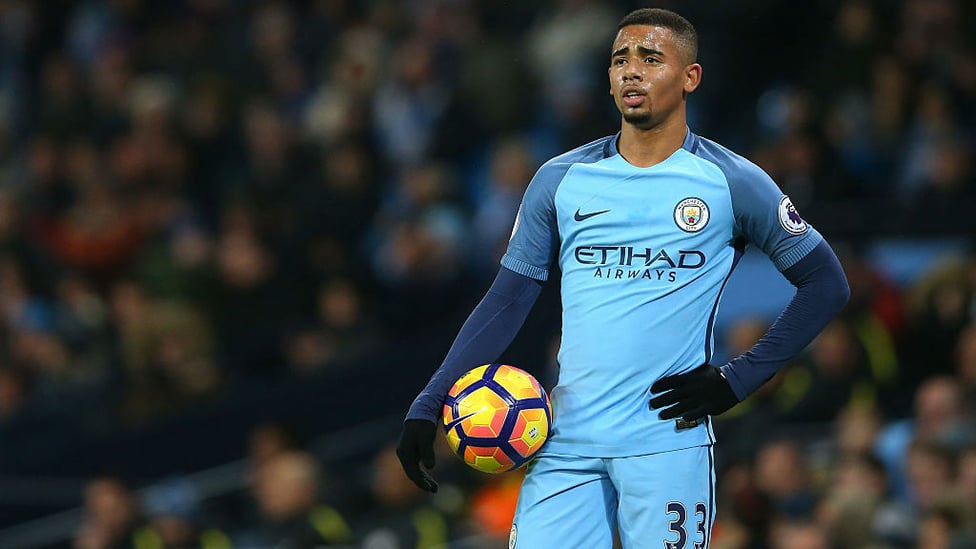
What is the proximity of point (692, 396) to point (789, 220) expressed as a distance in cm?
63

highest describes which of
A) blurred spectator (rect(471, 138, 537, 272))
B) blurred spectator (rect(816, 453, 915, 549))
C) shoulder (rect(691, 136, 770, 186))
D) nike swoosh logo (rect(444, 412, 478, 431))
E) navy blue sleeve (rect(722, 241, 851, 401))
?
blurred spectator (rect(471, 138, 537, 272))

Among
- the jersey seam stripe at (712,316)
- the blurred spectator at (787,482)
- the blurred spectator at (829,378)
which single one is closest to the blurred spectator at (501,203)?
the blurred spectator at (829,378)

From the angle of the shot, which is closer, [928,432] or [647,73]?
[647,73]

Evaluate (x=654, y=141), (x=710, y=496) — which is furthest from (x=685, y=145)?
(x=710, y=496)

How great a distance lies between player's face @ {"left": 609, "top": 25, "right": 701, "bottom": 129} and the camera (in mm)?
5008

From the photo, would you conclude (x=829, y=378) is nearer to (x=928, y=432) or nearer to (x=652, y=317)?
(x=928, y=432)

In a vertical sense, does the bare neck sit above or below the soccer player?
above

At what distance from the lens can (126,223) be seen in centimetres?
1372

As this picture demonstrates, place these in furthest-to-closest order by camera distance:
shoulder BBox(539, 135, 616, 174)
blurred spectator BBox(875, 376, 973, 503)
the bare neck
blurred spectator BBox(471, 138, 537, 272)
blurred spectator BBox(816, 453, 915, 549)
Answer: blurred spectator BBox(471, 138, 537, 272), blurred spectator BBox(875, 376, 973, 503), blurred spectator BBox(816, 453, 915, 549), shoulder BBox(539, 135, 616, 174), the bare neck

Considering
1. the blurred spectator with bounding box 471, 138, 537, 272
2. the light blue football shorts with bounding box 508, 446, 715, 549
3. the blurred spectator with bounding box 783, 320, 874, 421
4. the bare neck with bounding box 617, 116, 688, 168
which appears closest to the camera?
the light blue football shorts with bounding box 508, 446, 715, 549

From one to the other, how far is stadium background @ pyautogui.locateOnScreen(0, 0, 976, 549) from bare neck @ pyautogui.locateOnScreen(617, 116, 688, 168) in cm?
349

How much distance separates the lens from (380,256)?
1216 centimetres

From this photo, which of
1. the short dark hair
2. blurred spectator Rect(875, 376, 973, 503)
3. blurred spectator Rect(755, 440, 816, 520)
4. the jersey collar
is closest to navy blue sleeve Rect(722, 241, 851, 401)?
the jersey collar

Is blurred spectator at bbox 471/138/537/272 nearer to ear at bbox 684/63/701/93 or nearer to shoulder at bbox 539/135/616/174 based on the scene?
shoulder at bbox 539/135/616/174
